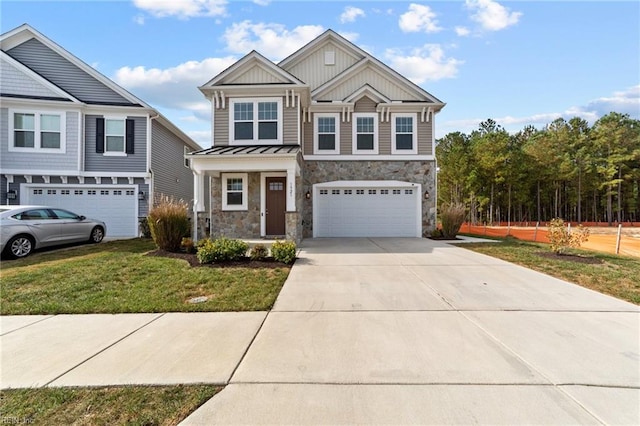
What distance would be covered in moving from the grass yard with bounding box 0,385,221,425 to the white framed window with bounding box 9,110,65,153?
48.2 feet

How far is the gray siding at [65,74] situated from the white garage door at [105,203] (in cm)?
392

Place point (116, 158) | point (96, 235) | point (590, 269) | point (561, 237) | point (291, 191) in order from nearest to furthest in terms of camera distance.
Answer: point (590, 269)
point (561, 237)
point (291, 191)
point (96, 235)
point (116, 158)

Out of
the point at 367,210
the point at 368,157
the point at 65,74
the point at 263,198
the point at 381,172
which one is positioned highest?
the point at 65,74

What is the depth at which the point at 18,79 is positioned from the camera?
13.8 m

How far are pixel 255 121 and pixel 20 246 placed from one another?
8341 millimetres

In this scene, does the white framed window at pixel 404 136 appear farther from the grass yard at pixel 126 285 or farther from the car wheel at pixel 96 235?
the car wheel at pixel 96 235

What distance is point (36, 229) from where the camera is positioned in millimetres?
9586

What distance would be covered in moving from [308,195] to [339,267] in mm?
7319

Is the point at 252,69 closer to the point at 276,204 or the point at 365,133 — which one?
the point at 276,204

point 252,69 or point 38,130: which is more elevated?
point 252,69

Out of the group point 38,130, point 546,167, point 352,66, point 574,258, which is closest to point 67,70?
point 38,130

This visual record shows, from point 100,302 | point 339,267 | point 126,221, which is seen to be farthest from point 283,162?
point 126,221

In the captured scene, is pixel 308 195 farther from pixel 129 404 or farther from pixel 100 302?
pixel 129 404

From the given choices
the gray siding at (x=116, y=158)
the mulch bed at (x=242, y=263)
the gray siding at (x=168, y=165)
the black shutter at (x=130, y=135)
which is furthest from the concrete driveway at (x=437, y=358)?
the gray siding at (x=168, y=165)
